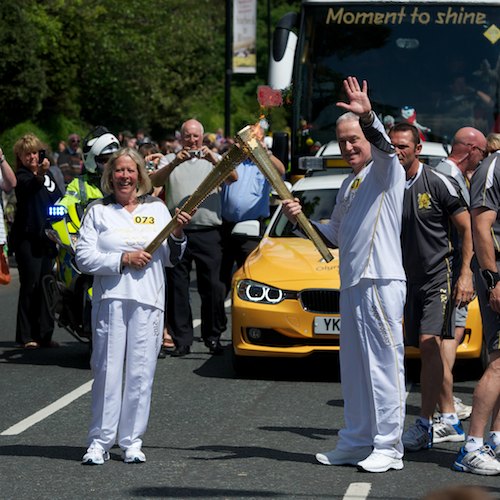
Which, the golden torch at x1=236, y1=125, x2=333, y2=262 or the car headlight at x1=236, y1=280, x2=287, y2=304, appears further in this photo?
the car headlight at x1=236, y1=280, x2=287, y2=304

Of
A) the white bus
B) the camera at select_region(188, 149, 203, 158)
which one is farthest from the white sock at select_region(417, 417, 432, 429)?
the white bus

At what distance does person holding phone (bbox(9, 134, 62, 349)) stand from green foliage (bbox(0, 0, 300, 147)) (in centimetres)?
2163

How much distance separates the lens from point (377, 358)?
25.4ft

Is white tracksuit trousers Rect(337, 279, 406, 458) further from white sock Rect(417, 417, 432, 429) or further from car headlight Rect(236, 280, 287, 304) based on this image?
car headlight Rect(236, 280, 287, 304)

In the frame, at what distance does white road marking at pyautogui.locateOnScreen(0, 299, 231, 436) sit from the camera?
8922mm

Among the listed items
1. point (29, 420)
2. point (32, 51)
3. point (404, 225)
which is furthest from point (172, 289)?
point (32, 51)

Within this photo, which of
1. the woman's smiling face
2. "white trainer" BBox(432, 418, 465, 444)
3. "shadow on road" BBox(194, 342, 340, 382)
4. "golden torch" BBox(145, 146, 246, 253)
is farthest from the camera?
"shadow on road" BBox(194, 342, 340, 382)

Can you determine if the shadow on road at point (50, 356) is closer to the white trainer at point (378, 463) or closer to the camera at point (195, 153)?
the camera at point (195, 153)

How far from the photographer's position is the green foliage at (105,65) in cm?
3525

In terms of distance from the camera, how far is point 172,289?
1266cm

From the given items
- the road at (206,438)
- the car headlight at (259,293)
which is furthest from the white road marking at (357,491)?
the car headlight at (259,293)

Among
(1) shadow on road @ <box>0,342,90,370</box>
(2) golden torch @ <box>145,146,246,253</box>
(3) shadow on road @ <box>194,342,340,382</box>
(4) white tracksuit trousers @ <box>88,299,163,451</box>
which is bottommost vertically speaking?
(1) shadow on road @ <box>0,342,90,370</box>

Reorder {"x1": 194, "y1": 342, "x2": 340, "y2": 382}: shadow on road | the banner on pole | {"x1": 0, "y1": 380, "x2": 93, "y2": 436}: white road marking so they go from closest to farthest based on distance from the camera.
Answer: {"x1": 0, "y1": 380, "x2": 93, "y2": 436}: white road marking → {"x1": 194, "y1": 342, "x2": 340, "y2": 382}: shadow on road → the banner on pole

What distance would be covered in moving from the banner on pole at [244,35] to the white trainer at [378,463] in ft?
91.6
